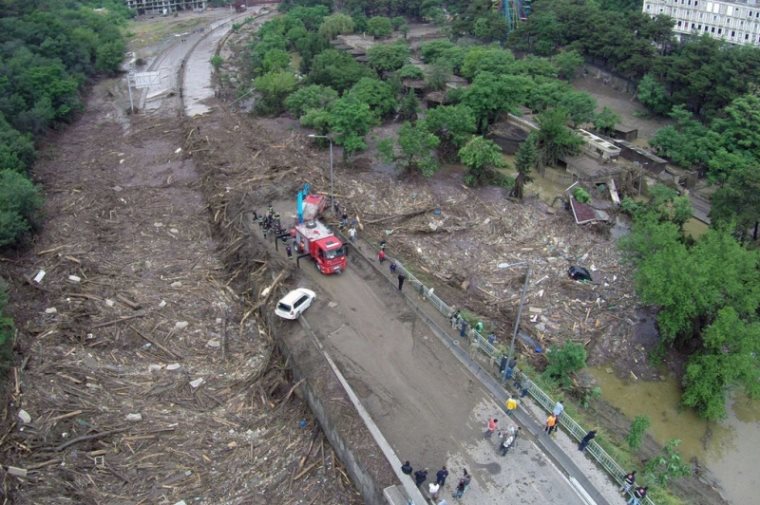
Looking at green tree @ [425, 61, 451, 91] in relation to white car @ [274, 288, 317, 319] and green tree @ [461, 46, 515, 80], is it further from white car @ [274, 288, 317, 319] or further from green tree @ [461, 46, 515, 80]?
white car @ [274, 288, 317, 319]

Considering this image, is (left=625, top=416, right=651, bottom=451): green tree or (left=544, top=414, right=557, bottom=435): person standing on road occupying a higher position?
(left=544, top=414, right=557, bottom=435): person standing on road

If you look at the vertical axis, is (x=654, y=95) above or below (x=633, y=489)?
above

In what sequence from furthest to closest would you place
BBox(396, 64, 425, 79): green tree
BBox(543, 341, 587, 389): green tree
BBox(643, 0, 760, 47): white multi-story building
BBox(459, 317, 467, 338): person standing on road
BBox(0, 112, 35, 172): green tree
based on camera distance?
BBox(643, 0, 760, 47): white multi-story building → BBox(396, 64, 425, 79): green tree → BBox(0, 112, 35, 172): green tree → BBox(459, 317, 467, 338): person standing on road → BBox(543, 341, 587, 389): green tree

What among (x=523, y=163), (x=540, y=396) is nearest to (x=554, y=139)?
(x=523, y=163)

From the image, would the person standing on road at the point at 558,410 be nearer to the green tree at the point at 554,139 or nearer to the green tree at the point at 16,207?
the green tree at the point at 16,207

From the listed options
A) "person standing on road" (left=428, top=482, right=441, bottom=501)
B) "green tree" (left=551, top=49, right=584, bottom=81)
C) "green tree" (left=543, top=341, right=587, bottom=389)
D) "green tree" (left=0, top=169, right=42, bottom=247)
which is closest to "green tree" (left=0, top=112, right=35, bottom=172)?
"green tree" (left=0, top=169, right=42, bottom=247)

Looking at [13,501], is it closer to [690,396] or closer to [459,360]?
[459,360]

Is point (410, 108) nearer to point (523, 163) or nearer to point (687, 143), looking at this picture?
point (523, 163)
